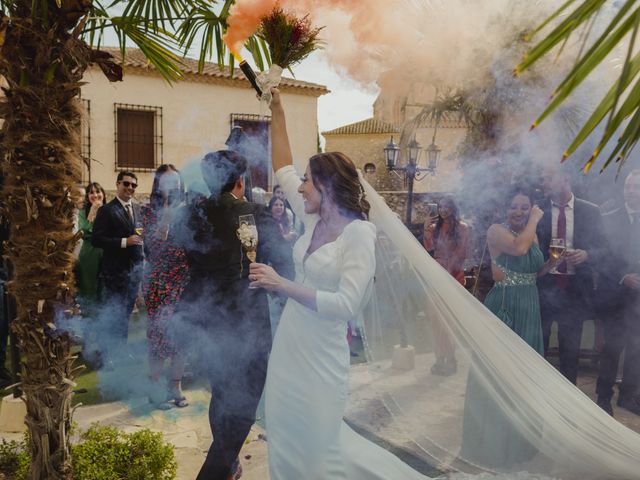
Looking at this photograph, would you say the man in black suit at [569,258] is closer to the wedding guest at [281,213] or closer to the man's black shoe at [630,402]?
the man's black shoe at [630,402]

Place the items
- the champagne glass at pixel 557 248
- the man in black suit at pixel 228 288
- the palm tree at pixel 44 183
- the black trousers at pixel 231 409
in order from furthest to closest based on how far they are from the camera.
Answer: the champagne glass at pixel 557 248 → the man in black suit at pixel 228 288 → the black trousers at pixel 231 409 → the palm tree at pixel 44 183

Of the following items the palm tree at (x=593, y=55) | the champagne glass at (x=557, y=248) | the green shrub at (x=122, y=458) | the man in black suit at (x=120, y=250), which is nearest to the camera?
the palm tree at (x=593, y=55)

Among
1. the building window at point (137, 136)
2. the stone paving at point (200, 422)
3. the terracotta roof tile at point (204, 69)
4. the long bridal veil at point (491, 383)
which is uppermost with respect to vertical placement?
the terracotta roof tile at point (204, 69)

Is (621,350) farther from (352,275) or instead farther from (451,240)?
(352,275)

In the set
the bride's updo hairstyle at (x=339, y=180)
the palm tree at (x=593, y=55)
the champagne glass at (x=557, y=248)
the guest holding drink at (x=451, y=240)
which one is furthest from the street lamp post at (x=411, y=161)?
the palm tree at (x=593, y=55)

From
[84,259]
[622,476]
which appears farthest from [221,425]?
[84,259]

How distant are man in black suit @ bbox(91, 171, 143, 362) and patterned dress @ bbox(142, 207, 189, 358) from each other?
1.09 meters

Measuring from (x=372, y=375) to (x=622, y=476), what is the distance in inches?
61.5

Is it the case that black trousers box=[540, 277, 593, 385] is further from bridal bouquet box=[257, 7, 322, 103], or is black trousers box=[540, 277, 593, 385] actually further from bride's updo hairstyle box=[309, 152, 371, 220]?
bridal bouquet box=[257, 7, 322, 103]

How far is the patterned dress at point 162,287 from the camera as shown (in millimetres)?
5254

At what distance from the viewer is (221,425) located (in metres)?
3.64

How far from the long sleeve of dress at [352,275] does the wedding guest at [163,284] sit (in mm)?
2390

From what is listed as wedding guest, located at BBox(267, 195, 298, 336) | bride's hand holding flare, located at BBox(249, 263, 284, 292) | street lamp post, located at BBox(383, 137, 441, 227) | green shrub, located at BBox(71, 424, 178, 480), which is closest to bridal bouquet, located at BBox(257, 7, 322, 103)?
bride's hand holding flare, located at BBox(249, 263, 284, 292)

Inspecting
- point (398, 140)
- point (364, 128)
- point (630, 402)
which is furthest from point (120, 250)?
point (364, 128)
